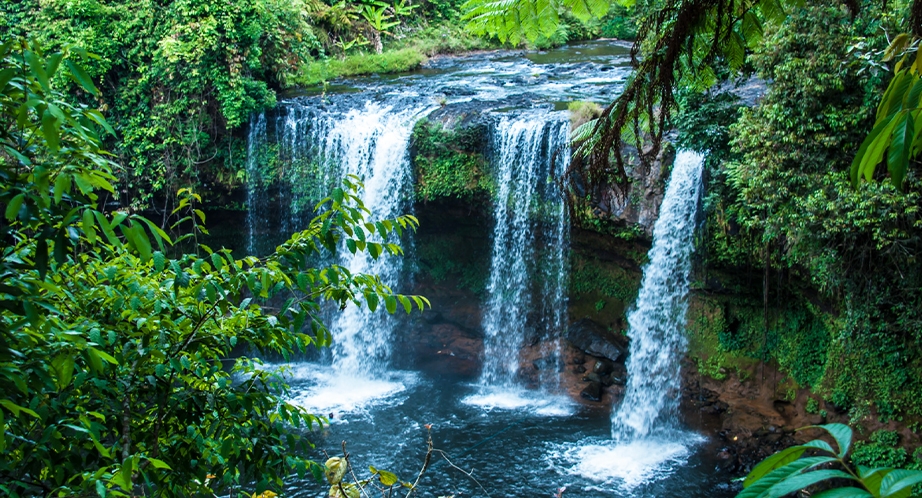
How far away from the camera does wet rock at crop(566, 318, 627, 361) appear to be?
40.3 feet

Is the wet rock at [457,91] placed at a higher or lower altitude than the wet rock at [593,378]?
higher

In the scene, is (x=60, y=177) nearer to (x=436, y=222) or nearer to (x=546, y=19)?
(x=546, y=19)

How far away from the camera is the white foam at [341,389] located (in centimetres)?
1177

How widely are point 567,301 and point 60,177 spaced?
1168cm

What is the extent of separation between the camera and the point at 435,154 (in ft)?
42.8

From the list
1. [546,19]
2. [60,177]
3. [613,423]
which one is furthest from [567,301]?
[60,177]

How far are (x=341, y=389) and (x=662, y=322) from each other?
603 cm

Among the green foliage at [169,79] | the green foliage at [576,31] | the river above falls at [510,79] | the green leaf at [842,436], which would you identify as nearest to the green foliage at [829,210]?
the river above falls at [510,79]

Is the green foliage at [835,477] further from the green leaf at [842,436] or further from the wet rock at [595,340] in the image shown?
the wet rock at [595,340]

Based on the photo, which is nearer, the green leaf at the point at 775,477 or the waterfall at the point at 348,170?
the green leaf at the point at 775,477

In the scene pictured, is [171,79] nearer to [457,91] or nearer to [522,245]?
[457,91]

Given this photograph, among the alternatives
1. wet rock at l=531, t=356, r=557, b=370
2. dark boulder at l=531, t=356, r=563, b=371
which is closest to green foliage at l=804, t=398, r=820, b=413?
dark boulder at l=531, t=356, r=563, b=371

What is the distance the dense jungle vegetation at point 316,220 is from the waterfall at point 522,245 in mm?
700

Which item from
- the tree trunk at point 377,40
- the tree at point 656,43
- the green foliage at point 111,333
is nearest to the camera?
the green foliage at point 111,333
